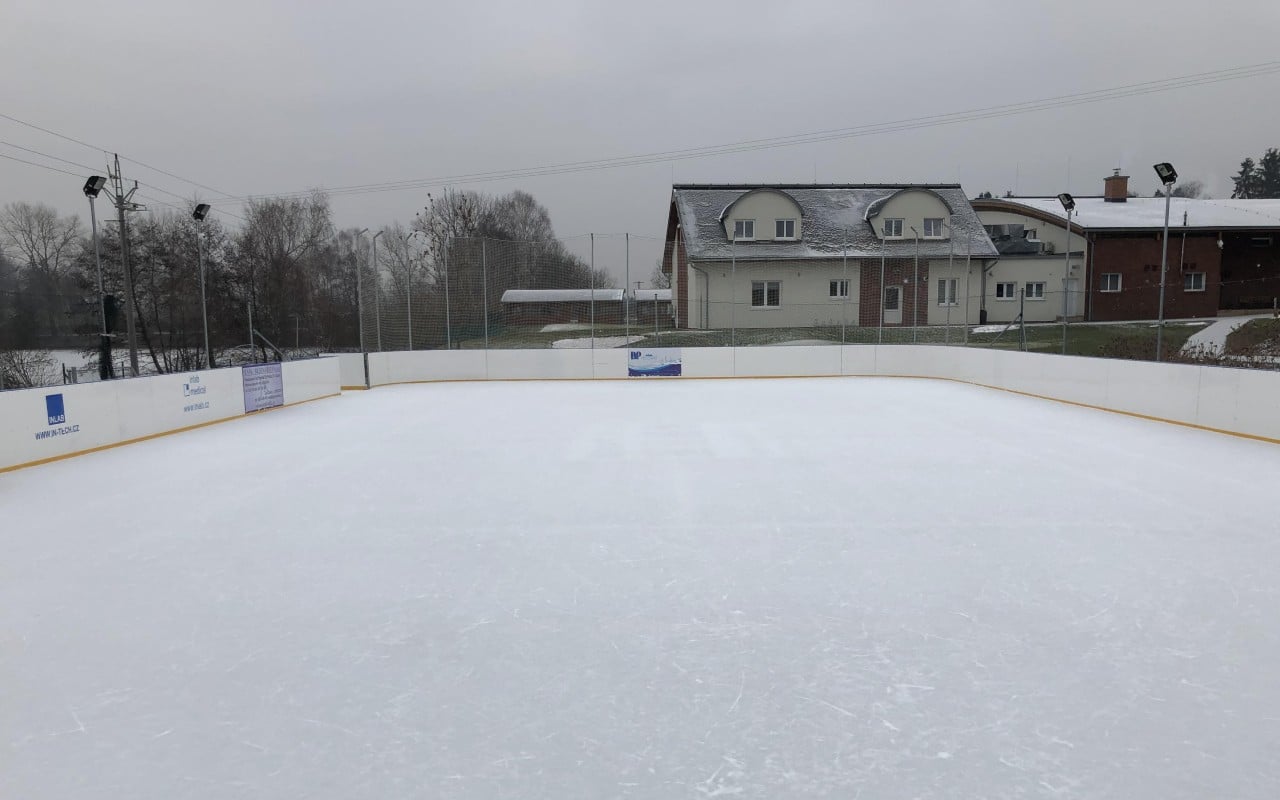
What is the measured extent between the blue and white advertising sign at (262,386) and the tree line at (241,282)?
2354 millimetres

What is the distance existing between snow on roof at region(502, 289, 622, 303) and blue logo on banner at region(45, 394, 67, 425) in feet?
36.0

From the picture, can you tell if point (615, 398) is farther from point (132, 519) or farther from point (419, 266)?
point (132, 519)

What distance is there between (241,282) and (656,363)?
1655 centimetres

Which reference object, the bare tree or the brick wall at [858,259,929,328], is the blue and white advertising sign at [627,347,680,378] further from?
the bare tree

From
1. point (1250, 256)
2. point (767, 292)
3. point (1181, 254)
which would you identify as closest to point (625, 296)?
point (767, 292)

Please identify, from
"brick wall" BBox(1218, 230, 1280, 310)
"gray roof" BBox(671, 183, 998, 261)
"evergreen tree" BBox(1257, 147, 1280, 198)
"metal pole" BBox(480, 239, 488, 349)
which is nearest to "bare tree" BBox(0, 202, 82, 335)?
"metal pole" BBox(480, 239, 488, 349)

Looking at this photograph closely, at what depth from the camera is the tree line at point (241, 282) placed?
1520 centimetres

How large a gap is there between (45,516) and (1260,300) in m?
32.3

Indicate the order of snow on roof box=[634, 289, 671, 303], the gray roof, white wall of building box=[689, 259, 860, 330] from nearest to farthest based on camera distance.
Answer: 1. snow on roof box=[634, 289, 671, 303]
2. white wall of building box=[689, 259, 860, 330]
3. the gray roof

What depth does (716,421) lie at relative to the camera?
1132 cm

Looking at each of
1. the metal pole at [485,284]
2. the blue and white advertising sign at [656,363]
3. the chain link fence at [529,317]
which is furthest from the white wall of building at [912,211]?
the metal pole at [485,284]

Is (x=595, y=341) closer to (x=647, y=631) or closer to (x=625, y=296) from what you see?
(x=625, y=296)

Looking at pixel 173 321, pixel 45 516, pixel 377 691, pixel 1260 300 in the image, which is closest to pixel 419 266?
pixel 173 321

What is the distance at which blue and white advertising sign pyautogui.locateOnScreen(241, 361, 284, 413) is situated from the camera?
43.7ft
